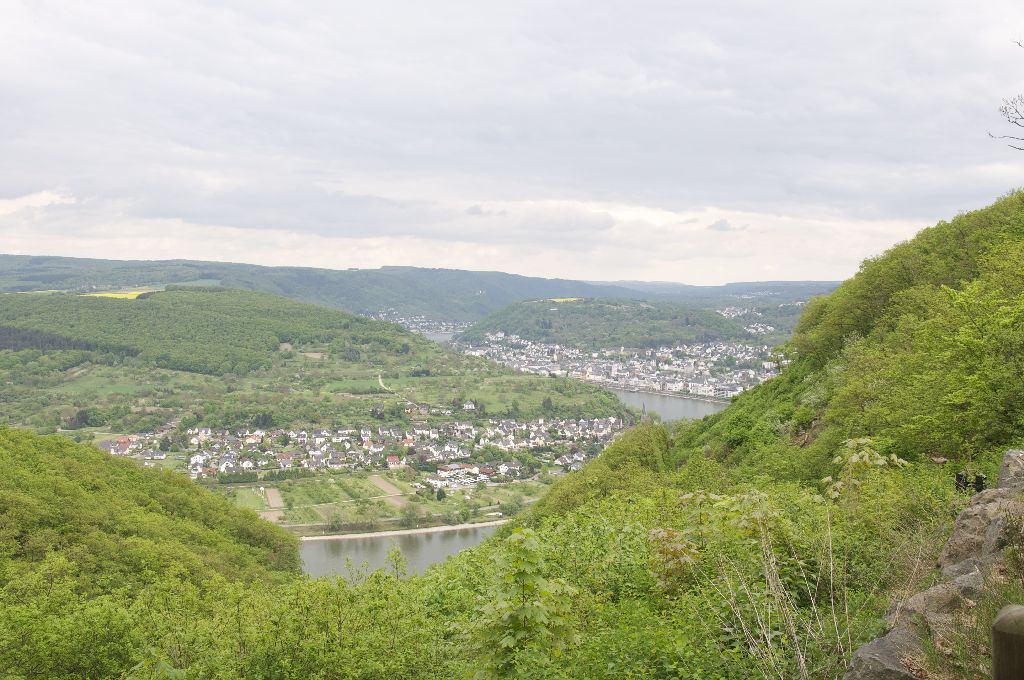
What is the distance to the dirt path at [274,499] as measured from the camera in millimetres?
68075

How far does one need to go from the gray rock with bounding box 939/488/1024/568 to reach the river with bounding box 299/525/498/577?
1719 inches

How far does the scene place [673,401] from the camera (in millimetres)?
135500

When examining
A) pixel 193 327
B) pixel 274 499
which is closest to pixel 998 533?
pixel 274 499

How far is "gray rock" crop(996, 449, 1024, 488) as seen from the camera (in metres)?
6.75

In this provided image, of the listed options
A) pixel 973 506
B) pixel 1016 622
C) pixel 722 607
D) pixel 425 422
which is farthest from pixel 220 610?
pixel 425 422

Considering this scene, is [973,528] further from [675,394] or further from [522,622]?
[675,394]

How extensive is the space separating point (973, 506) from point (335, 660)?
7634 mm

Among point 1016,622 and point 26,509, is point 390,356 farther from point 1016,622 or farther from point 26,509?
point 1016,622

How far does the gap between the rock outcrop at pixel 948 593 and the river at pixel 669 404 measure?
341 ft

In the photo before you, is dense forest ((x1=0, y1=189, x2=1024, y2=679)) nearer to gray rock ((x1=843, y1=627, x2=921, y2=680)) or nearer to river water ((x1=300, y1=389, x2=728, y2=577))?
gray rock ((x1=843, y1=627, x2=921, y2=680))

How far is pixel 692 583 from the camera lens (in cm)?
863

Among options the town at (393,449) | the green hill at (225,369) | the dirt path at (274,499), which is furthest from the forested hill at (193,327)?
the dirt path at (274,499)

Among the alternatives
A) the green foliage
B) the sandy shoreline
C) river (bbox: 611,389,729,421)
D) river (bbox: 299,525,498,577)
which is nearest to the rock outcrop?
the green foliage

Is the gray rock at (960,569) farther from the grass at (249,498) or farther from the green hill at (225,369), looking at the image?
the green hill at (225,369)
